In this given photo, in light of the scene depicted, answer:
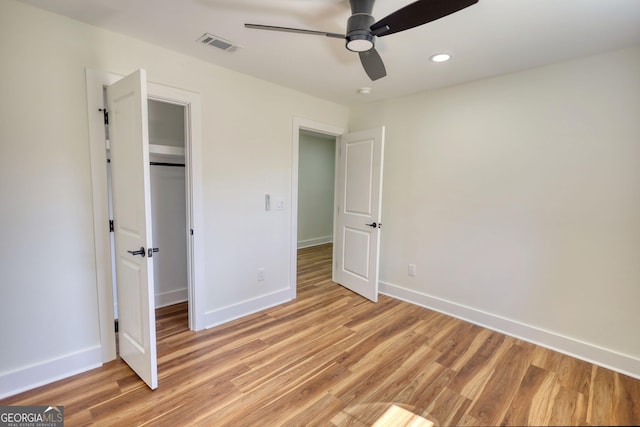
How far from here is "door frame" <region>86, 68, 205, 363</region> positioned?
214cm

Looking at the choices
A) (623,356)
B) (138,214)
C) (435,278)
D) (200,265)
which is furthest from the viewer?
(435,278)

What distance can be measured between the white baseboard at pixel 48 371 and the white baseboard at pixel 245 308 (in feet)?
2.93

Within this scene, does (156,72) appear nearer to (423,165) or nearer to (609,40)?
(423,165)

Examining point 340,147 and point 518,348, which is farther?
point 340,147

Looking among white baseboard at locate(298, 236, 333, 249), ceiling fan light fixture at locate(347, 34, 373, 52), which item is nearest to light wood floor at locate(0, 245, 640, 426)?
ceiling fan light fixture at locate(347, 34, 373, 52)

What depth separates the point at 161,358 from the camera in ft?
7.79

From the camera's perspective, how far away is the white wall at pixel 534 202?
2.29m

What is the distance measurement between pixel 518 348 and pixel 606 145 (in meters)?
1.79

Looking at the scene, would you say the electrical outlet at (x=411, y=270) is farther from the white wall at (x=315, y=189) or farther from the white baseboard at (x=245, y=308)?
the white wall at (x=315, y=189)

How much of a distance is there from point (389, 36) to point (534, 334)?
9.23ft

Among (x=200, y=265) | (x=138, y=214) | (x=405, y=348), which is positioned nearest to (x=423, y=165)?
(x=405, y=348)

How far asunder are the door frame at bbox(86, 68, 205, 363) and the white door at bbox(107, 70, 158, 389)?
0.07 metres

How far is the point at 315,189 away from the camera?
21.0ft

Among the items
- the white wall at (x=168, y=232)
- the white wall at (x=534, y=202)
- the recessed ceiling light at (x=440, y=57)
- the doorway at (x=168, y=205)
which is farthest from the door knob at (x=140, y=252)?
the white wall at (x=534, y=202)
